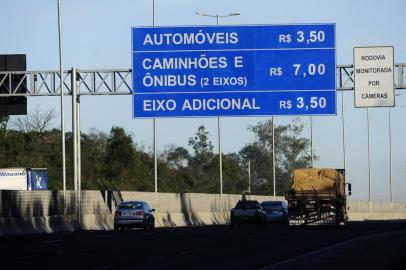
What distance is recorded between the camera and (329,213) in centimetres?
5600

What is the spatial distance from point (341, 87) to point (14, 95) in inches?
557

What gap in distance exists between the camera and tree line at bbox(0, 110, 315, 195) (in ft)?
339

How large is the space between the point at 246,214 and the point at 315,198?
292 inches

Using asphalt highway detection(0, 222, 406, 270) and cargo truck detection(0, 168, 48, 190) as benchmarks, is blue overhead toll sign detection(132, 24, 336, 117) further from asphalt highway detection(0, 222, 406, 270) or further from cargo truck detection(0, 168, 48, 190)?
cargo truck detection(0, 168, 48, 190)

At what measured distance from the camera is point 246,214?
62562mm

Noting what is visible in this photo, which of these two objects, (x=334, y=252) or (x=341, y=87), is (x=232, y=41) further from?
(x=334, y=252)

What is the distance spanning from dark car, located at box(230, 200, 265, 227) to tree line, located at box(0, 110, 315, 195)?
106ft

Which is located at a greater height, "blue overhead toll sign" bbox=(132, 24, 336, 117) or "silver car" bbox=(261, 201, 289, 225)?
"blue overhead toll sign" bbox=(132, 24, 336, 117)

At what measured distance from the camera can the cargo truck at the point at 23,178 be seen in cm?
7419

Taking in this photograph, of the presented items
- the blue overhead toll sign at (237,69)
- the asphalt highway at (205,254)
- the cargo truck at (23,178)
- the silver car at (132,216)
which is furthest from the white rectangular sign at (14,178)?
the asphalt highway at (205,254)

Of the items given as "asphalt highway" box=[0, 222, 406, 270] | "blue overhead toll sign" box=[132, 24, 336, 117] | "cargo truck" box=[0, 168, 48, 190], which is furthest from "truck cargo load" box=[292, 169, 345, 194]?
"cargo truck" box=[0, 168, 48, 190]

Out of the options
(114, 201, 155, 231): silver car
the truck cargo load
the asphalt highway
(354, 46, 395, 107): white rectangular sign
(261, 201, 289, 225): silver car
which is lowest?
(261, 201, 289, 225): silver car

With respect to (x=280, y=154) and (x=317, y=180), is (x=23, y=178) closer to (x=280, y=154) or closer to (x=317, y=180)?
(x=317, y=180)

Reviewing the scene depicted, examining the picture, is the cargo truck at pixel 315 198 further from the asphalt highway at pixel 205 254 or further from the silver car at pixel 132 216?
the asphalt highway at pixel 205 254
